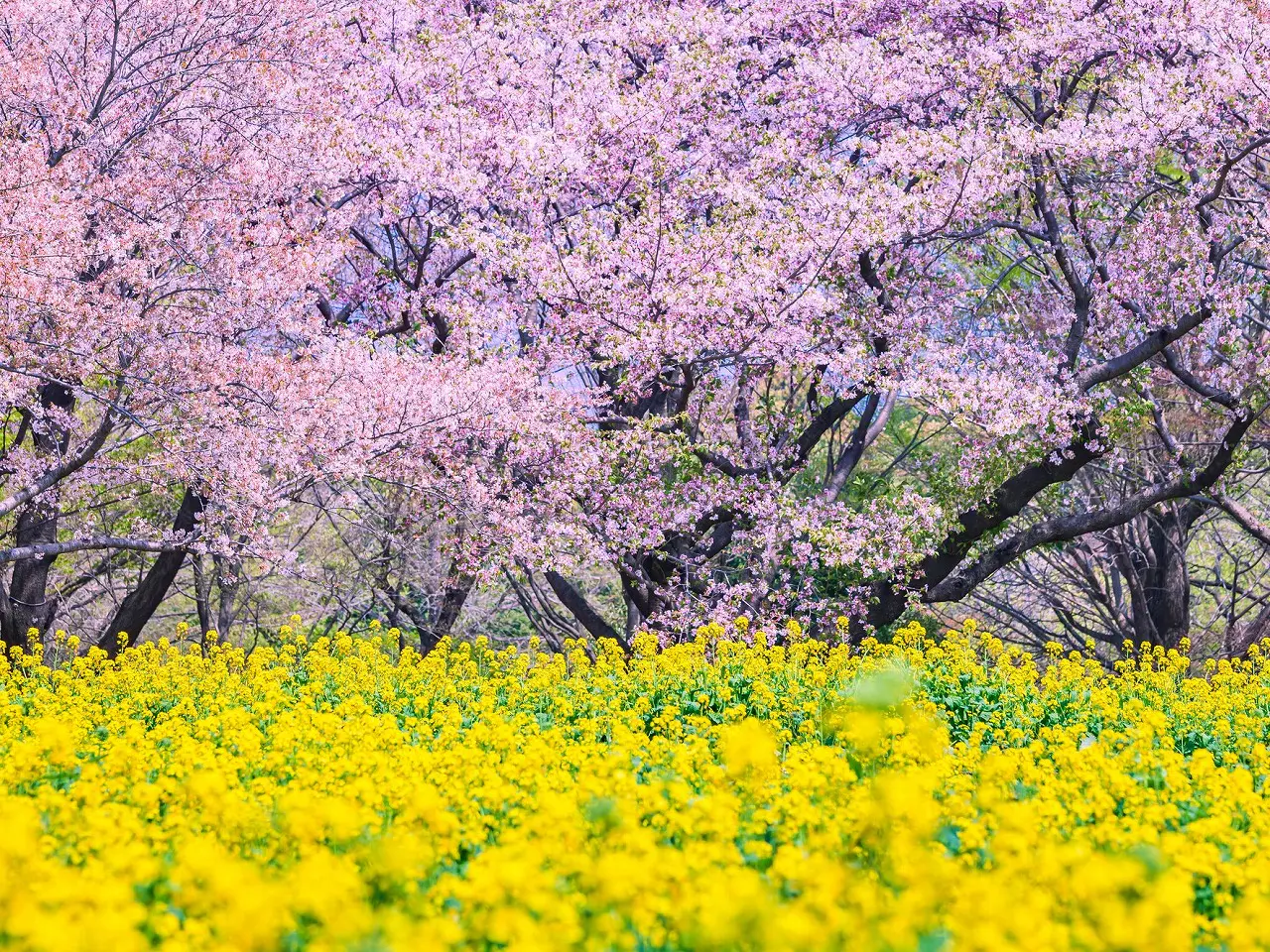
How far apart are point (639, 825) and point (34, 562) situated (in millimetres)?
12769

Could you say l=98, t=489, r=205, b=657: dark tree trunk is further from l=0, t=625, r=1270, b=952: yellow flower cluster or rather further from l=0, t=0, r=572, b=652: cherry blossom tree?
l=0, t=625, r=1270, b=952: yellow flower cluster

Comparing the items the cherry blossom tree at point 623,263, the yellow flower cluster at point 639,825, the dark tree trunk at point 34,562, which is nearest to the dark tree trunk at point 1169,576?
the cherry blossom tree at point 623,263

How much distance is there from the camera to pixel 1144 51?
12773mm

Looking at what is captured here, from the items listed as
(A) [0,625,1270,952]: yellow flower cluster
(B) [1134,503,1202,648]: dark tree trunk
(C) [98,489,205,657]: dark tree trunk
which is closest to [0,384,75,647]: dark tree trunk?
(C) [98,489,205,657]: dark tree trunk

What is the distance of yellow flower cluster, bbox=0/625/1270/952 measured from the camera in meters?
2.99

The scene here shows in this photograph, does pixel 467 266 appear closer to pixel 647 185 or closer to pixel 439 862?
pixel 647 185

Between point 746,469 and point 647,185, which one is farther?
point 746,469

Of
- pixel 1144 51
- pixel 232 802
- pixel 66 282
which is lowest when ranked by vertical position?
pixel 232 802

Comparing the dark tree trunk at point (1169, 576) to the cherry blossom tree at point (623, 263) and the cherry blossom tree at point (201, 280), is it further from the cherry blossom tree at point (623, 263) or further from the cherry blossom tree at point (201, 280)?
the cherry blossom tree at point (201, 280)

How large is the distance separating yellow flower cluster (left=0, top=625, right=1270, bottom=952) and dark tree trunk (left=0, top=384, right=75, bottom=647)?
18.1ft

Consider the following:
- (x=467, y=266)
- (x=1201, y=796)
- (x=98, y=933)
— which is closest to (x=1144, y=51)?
(x=467, y=266)

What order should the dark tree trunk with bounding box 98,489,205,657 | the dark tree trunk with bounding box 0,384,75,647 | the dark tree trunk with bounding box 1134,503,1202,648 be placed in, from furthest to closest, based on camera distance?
the dark tree trunk with bounding box 1134,503,1202,648, the dark tree trunk with bounding box 98,489,205,657, the dark tree trunk with bounding box 0,384,75,647

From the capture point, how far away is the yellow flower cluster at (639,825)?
2990 mm

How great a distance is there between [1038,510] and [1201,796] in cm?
1268
